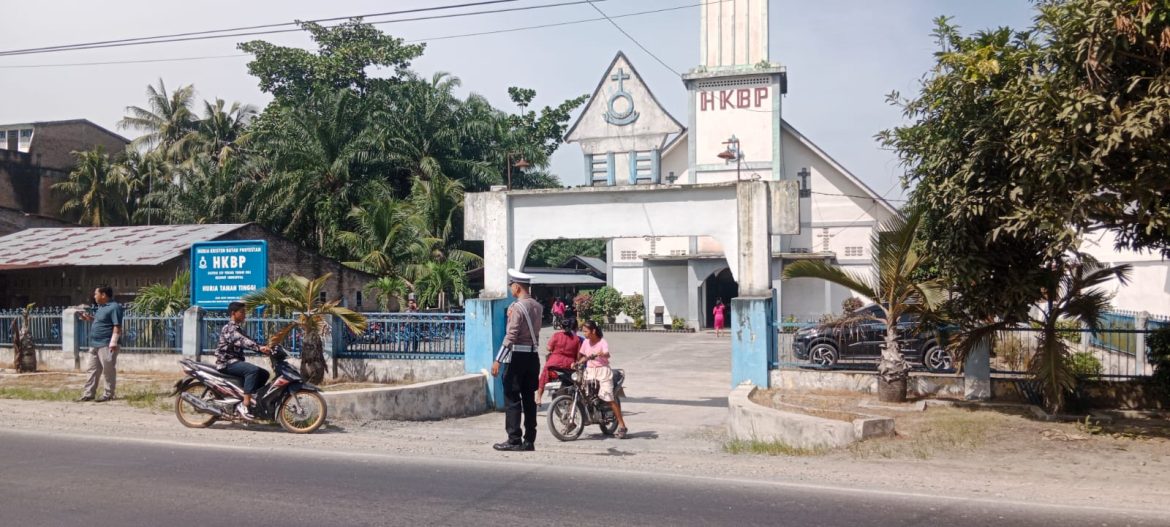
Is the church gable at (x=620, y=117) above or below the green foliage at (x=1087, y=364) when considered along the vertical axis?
above

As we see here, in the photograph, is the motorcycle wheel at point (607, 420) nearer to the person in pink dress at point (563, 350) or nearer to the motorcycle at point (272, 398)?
the person in pink dress at point (563, 350)

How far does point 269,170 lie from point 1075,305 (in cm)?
3494

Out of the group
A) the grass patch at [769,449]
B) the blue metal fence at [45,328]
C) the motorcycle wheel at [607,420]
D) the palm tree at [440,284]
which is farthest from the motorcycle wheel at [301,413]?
the palm tree at [440,284]

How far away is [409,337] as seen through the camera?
49.5 feet

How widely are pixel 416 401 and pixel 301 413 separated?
7.49 ft

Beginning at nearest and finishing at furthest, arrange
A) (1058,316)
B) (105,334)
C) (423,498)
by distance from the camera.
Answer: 1. (423,498)
2. (1058,316)
3. (105,334)

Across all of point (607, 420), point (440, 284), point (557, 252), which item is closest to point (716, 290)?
point (557, 252)

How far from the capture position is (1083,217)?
28.8 ft

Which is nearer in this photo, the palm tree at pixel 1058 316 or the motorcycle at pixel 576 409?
the motorcycle at pixel 576 409

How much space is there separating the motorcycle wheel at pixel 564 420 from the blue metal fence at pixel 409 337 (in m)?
4.21

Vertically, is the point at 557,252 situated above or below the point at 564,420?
above

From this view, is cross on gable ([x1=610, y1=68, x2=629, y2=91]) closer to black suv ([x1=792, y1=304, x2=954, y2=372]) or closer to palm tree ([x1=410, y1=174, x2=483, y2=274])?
palm tree ([x1=410, y1=174, x2=483, y2=274])

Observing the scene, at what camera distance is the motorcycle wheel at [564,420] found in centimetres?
1062

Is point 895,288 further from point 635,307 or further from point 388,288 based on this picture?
point 635,307
